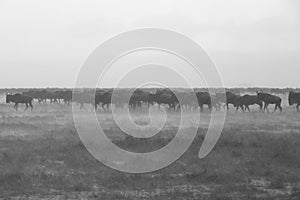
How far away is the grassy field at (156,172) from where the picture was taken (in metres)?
10.4

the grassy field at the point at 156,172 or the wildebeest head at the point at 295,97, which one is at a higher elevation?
→ the wildebeest head at the point at 295,97

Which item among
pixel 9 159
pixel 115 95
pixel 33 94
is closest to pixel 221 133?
pixel 9 159

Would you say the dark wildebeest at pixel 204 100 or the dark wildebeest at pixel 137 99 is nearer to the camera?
the dark wildebeest at pixel 204 100

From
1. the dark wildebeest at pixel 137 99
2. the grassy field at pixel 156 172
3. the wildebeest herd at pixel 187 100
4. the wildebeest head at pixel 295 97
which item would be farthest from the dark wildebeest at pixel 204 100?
the grassy field at pixel 156 172

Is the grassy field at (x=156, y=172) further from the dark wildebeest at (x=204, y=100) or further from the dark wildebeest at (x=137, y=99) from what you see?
the dark wildebeest at (x=137, y=99)

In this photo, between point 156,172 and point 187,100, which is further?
point 187,100

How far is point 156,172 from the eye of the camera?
12.7 meters

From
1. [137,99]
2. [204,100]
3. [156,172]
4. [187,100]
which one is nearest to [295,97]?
[204,100]

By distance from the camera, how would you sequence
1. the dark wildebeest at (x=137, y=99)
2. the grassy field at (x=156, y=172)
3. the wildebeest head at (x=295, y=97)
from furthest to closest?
the dark wildebeest at (x=137, y=99)
the wildebeest head at (x=295, y=97)
the grassy field at (x=156, y=172)

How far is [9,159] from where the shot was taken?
13.9 m

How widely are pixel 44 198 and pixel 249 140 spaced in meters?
10.2

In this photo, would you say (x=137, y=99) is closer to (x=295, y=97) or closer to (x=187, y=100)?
(x=187, y=100)

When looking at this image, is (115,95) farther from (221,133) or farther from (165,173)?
(165,173)

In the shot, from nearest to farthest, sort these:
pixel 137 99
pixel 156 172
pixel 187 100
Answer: pixel 156 172, pixel 187 100, pixel 137 99
